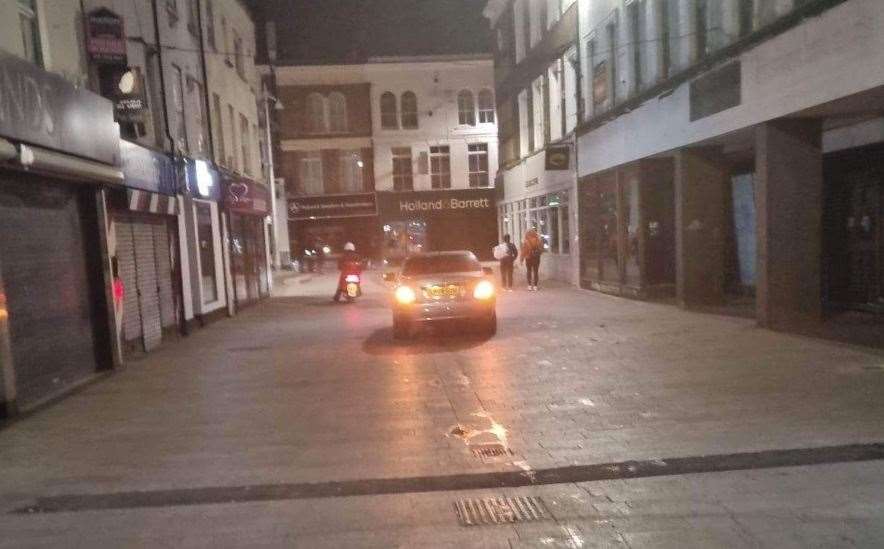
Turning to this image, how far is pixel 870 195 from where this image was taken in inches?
453

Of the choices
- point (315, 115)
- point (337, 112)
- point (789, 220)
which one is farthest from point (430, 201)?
point (789, 220)

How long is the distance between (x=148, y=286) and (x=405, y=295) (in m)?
4.81

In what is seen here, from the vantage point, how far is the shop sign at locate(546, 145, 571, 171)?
20.0 m

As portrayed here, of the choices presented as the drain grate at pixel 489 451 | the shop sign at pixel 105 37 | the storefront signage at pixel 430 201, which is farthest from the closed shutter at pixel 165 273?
the storefront signage at pixel 430 201

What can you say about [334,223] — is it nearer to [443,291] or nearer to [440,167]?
[440,167]

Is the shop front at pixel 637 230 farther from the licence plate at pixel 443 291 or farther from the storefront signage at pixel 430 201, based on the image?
the storefront signage at pixel 430 201

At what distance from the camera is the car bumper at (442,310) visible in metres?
11.1

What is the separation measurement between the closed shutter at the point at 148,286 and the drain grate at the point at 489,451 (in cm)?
797

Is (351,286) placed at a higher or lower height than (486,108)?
lower

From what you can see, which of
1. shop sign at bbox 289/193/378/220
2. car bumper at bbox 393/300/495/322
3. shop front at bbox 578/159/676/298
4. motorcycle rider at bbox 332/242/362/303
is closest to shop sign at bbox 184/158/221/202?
motorcycle rider at bbox 332/242/362/303

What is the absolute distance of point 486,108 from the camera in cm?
3688

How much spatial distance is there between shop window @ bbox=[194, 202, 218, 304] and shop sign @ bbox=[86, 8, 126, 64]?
4818 millimetres

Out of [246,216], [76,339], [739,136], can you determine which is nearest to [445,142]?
[246,216]

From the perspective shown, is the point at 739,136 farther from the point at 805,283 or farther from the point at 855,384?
the point at 855,384
